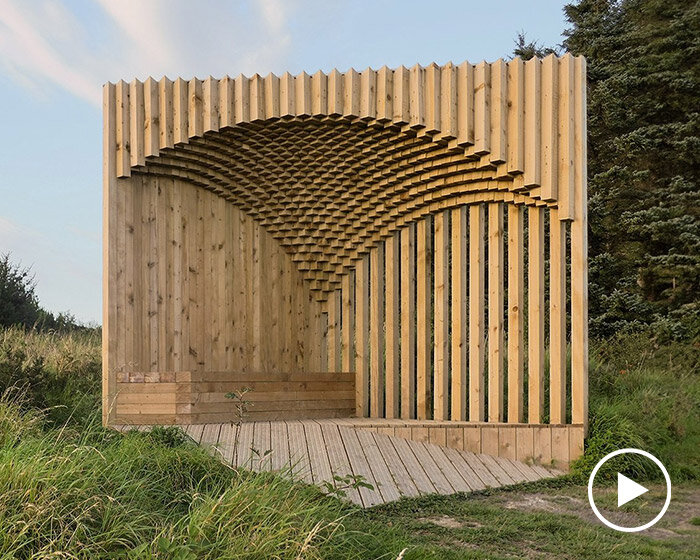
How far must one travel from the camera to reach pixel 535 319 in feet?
24.0

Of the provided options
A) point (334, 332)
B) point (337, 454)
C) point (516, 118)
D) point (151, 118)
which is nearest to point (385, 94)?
point (516, 118)

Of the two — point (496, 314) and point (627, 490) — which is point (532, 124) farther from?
point (627, 490)

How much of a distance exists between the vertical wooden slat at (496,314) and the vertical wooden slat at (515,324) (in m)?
0.13

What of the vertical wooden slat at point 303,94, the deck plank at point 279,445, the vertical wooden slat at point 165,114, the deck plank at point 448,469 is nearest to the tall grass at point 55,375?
the deck plank at point 279,445

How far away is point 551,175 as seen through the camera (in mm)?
7047

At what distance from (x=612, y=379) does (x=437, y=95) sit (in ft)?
13.2

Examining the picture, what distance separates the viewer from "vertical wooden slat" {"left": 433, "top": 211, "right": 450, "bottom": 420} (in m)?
8.04

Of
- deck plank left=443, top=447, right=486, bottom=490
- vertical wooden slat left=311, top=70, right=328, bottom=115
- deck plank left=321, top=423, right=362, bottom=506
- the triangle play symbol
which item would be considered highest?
vertical wooden slat left=311, top=70, right=328, bottom=115

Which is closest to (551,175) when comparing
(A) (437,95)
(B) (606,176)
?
(A) (437,95)

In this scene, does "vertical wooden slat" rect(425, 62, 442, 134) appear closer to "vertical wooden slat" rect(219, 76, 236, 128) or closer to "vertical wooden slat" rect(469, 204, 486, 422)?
"vertical wooden slat" rect(469, 204, 486, 422)

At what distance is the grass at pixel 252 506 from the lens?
10.5 ft

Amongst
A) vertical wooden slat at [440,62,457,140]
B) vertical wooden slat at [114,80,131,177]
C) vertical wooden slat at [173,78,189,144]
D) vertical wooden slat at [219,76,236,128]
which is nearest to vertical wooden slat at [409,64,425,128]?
vertical wooden slat at [440,62,457,140]

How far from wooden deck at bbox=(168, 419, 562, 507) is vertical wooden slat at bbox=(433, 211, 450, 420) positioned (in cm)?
95

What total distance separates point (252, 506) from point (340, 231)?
555cm
